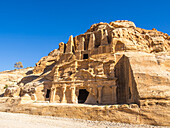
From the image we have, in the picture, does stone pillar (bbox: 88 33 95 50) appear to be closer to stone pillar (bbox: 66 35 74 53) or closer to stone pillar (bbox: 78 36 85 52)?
stone pillar (bbox: 78 36 85 52)

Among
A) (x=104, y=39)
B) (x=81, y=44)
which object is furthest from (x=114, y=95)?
(x=81, y=44)

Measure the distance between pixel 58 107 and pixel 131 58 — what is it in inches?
420

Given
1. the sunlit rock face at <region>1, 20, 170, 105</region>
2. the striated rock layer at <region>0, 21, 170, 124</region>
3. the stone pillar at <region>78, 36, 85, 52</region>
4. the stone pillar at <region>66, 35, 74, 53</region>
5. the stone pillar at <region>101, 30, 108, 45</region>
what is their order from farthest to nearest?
the stone pillar at <region>66, 35, 74, 53</region> < the stone pillar at <region>78, 36, 85, 52</region> < the stone pillar at <region>101, 30, 108, 45</region> < the sunlit rock face at <region>1, 20, 170, 105</region> < the striated rock layer at <region>0, 21, 170, 124</region>

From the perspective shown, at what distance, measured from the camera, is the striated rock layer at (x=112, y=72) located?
14297mm

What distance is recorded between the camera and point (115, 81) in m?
21.2

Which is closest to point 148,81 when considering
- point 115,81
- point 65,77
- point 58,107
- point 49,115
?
point 115,81

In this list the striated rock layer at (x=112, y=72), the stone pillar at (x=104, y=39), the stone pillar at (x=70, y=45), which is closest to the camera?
the striated rock layer at (x=112, y=72)

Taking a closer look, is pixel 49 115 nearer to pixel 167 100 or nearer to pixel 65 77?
pixel 65 77

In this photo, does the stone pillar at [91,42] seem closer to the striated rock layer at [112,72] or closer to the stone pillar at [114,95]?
the striated rock layer at [112,72]

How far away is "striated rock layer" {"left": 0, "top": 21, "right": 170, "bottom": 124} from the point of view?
46.9 feet

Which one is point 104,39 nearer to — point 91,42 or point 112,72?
point 91,42

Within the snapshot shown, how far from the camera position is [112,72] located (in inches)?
864

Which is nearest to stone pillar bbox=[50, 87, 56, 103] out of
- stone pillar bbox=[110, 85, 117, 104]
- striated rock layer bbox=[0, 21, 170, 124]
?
striated rock layer bbox=[0, 21, 170, 124]

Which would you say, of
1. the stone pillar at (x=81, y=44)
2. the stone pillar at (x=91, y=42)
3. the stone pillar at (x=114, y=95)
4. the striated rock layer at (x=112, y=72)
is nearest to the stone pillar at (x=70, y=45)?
the striated rock layer at (x=112, y=72)
